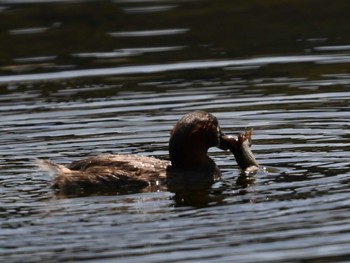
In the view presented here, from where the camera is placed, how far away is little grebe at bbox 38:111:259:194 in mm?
12414

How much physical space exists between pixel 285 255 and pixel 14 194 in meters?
3.33

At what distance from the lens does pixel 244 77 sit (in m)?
18.1

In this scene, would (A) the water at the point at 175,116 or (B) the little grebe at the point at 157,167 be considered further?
(B) the little grebe at the point at 157,167

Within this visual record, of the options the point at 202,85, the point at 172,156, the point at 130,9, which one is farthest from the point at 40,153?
the point at 130,9

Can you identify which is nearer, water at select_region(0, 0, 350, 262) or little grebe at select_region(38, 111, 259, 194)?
water at select_region(0, 0, 350, 262)

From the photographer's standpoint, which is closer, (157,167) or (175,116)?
(157,167)

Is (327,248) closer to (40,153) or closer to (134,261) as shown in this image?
(134,261)

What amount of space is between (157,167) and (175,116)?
3.06 meters

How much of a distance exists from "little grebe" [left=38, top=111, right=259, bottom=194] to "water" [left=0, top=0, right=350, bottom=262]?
259 millimetres

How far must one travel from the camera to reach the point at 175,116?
15.6 meters

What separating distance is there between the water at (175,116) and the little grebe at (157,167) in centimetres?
26

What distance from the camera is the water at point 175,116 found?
10188mm

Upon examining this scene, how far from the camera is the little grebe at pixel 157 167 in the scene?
12.4m

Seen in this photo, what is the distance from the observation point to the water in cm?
1019
